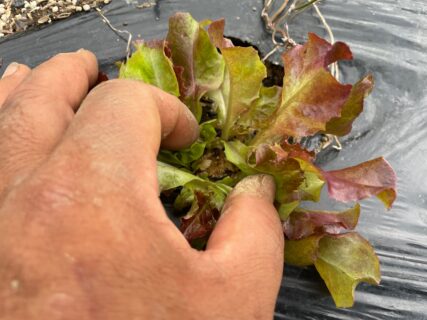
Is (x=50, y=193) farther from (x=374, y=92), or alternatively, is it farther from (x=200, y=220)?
(x=374, y=92)

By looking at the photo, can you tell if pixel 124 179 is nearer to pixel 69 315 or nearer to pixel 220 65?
pixel 69 315

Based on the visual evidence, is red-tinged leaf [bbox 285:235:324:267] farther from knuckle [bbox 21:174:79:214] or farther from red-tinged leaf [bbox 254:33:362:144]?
knuckle [bbox 21:174:79:214]

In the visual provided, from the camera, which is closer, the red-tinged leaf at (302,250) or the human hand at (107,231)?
the human hand at (107,231)

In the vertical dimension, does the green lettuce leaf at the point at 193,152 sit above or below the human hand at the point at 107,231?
below

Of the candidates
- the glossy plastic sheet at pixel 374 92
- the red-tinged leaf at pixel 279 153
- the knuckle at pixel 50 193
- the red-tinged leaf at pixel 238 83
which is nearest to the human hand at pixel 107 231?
the knuckle at pixel 50 193

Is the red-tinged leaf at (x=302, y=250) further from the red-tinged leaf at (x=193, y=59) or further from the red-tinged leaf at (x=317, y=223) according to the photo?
the red-tinged leaf at (x=193, y=59)

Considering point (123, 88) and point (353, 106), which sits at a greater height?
point (123, 88)

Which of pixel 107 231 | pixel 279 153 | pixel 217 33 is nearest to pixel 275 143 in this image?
pixel 279 153
